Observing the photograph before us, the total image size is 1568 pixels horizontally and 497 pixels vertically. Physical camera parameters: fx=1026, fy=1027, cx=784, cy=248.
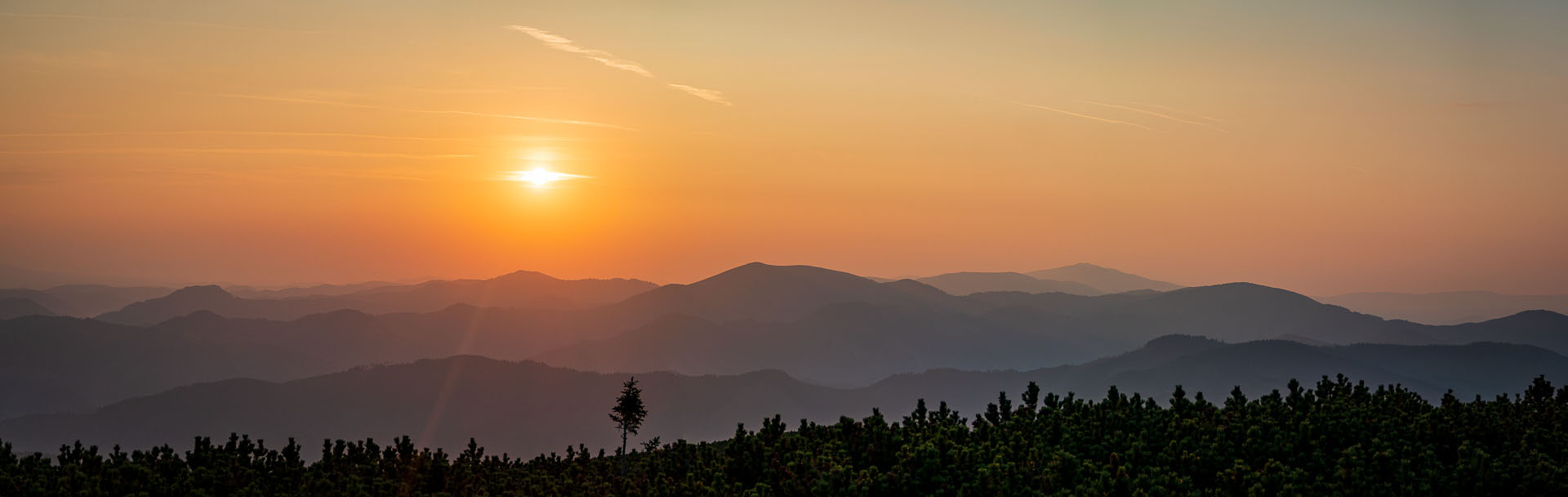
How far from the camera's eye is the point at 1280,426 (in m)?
34.5

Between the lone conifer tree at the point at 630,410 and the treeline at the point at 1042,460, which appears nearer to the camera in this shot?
the treeline at the point at 1042,460

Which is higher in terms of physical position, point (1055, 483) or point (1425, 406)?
point (1425, 406)

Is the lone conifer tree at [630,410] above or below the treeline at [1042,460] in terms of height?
above

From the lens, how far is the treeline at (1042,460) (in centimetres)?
2909

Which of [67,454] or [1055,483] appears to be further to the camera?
[67,454]

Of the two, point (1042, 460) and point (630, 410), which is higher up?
point (630, 410)

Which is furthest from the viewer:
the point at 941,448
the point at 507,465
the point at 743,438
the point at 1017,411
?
the point at 507,465

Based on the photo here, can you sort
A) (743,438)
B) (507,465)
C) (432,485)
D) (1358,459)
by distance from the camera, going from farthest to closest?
(507,465) → (432,485) → (743,438) → (1358,459)

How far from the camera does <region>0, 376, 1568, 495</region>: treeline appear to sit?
29.1 metres

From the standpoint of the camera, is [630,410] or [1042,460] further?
[630,410]

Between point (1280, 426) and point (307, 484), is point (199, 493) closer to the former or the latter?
point (307, 484)

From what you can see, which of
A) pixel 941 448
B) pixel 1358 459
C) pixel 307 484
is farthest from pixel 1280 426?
pixel 307 484

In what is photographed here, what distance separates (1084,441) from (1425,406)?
14154mm

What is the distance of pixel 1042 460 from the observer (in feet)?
103
